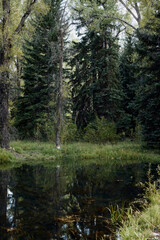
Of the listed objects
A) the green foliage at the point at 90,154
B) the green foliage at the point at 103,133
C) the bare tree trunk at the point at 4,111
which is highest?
the bare tree trunk at the point at 4,111

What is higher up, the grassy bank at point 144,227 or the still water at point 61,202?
the grassy bank at point 144,227

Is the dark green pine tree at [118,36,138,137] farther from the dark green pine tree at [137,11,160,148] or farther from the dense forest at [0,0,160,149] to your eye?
Answer: the dark green pine tree at [137,11,160,148]

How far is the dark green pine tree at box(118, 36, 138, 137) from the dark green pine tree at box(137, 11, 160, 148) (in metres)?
5.83

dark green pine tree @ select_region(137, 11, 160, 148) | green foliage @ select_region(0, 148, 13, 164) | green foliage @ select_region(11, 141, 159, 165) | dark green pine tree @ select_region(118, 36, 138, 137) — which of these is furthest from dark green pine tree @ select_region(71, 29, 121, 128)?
green foliage @ select_region(0, 148, 13, 164)

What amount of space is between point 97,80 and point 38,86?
217 inches

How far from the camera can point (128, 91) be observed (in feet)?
77.5

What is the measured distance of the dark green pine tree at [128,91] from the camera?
70.2 ft

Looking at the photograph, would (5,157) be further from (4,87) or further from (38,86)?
(38,86)

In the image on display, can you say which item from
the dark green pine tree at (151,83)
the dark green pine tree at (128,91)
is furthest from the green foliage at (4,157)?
the dark green pine tree at (128,91)

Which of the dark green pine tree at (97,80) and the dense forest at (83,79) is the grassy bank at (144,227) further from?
the dark green pine tree at (97,80)

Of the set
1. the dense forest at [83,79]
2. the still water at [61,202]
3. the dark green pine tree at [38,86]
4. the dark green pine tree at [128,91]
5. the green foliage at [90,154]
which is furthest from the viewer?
the dark green pine tree at [128,91]

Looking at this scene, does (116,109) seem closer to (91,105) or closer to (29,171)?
(91,105)

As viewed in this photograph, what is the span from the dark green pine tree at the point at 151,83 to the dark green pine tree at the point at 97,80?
559 centimetres

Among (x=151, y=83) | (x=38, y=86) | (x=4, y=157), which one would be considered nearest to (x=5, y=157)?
(x=4, y=157)
